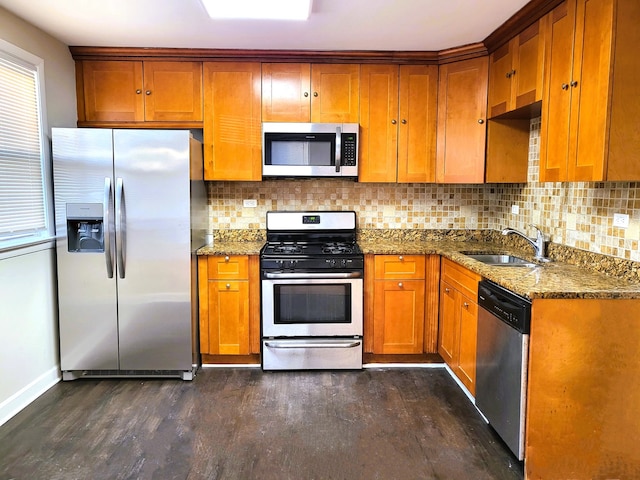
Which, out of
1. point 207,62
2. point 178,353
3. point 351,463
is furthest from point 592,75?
point 178,353

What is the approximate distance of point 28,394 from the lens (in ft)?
8.92

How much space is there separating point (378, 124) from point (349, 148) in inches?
12.2

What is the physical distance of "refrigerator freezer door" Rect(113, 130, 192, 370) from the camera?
9.45ft

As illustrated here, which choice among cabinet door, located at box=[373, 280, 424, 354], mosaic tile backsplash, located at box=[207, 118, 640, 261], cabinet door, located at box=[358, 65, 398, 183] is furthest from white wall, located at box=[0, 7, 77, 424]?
cabinet door, located at box=[373, 280, 424, 354]

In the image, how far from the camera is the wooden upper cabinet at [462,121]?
10.4 ft

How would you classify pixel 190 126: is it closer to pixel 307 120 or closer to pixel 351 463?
pixel 307 120

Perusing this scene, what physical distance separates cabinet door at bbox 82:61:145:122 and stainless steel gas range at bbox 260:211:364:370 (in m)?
1.50

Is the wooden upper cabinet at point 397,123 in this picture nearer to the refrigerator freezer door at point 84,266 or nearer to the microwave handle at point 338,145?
the microwave handle at point 338,145

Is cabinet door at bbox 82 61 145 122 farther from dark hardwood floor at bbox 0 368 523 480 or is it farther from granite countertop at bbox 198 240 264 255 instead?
dark hardwood floor at bbox 0 368 523 480

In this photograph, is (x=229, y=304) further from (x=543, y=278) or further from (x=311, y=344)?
(x=543, y=278)

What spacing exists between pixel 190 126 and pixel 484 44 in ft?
7.24

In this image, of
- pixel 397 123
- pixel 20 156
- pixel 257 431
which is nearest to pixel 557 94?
pixel 397 123

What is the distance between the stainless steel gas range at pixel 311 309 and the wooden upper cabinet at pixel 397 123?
0.75 metres

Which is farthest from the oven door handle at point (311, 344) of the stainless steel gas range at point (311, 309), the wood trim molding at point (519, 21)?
the wood trim molding at point (519, 21)
